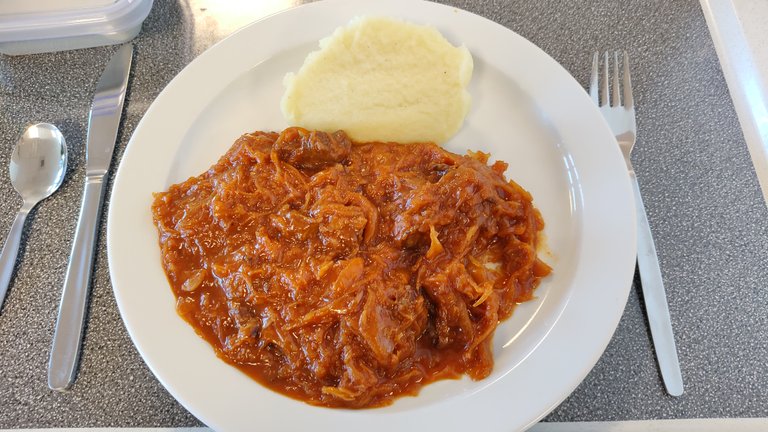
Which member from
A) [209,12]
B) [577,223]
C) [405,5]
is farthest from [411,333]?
[209,12]

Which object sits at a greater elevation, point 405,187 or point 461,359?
point 405,187

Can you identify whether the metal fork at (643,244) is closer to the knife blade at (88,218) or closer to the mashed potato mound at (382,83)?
the mashed potato mound at (382,83)

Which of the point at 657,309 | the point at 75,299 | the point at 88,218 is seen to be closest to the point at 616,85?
the point at 657,309

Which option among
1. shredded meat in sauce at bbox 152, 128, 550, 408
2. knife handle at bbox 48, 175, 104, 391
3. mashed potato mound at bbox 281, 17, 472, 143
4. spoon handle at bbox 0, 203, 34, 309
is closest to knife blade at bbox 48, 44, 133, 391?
knife handle at bbox 48, 175, 104, 391

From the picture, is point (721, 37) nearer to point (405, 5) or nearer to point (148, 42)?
point (405, 5)

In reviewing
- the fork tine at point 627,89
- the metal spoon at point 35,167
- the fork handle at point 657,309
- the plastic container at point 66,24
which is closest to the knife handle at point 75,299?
the metal spoon at point 35,167
